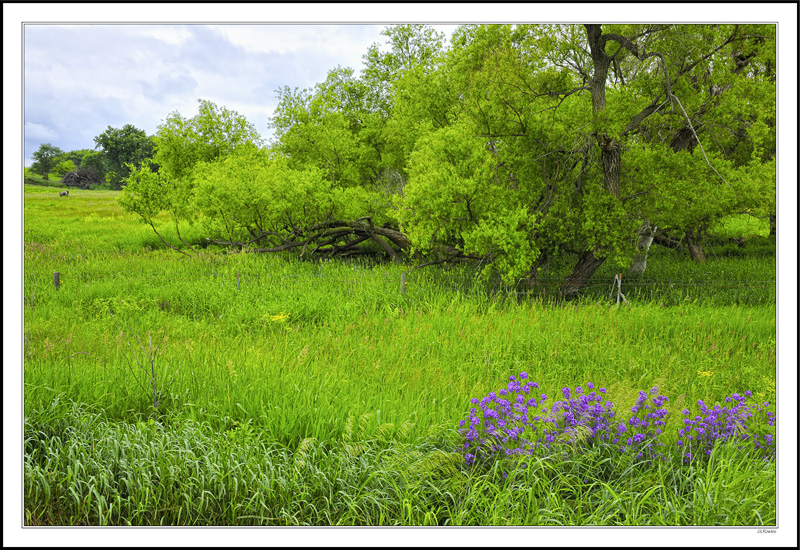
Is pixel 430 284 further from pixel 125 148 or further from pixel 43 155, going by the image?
pixel 125 148

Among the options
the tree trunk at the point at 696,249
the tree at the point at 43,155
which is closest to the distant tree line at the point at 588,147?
the tree at the point at 43,155

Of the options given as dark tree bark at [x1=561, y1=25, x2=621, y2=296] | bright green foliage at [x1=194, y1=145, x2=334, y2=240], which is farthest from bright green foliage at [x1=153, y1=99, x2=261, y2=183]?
dark tree bark at [x1=561, y1=25, x2=621, y2=296]

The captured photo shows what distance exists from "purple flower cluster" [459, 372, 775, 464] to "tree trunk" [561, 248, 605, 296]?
7.87 meters

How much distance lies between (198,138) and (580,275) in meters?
17.1

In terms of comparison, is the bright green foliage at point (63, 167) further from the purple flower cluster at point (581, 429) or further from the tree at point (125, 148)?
the tree at point (125, 148)

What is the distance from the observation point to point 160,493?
128 inches

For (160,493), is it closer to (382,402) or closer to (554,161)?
(382,402)

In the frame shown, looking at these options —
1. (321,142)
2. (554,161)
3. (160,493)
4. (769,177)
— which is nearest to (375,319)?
(160,493)

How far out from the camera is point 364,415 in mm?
3834

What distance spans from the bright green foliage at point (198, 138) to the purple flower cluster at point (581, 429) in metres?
19.8

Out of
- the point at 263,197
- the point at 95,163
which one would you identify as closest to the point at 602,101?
the point at 263,197

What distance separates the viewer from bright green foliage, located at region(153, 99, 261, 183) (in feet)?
67.2

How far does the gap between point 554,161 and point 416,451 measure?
889cm
